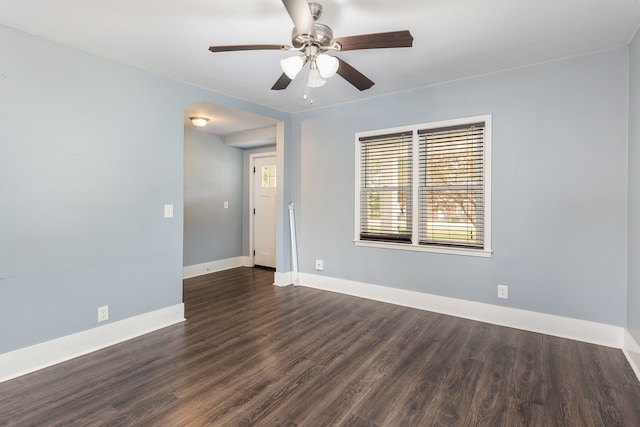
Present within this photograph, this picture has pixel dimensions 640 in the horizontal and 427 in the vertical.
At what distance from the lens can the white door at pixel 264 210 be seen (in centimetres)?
572

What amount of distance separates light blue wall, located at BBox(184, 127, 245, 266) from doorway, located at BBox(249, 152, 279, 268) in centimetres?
27

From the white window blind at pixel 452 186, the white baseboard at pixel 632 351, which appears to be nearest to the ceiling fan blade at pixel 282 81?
the white window blind at pixel 452 186

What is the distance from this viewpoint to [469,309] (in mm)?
3283

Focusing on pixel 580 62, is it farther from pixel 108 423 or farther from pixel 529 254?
pixel 108 423

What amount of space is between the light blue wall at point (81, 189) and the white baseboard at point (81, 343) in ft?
0.19

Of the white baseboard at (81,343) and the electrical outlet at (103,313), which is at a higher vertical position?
the electrical outlet at (103,313)

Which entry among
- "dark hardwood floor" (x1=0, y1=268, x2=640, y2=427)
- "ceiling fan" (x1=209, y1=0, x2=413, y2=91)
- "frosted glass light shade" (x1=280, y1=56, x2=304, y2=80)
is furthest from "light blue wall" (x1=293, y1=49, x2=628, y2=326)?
"frosted glass light shade" (x1=280, y1=56, x2=304, y2=80)

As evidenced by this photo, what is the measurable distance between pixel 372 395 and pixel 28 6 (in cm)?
337

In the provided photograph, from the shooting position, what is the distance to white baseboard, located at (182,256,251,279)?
5117mm

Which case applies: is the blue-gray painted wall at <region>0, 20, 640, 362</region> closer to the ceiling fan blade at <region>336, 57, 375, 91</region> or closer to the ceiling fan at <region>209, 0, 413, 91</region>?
the ceiling fan blade at <region>336, 57, 375, 91</region>

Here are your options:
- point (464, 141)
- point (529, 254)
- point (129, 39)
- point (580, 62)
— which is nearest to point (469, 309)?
point (529, 254)

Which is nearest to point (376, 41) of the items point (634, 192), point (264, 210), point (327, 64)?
point (327, 64)

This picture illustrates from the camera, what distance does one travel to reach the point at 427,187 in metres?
3.53

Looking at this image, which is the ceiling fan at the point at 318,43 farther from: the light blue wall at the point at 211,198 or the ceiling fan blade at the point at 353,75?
the light blue wall at the point at 211,198
